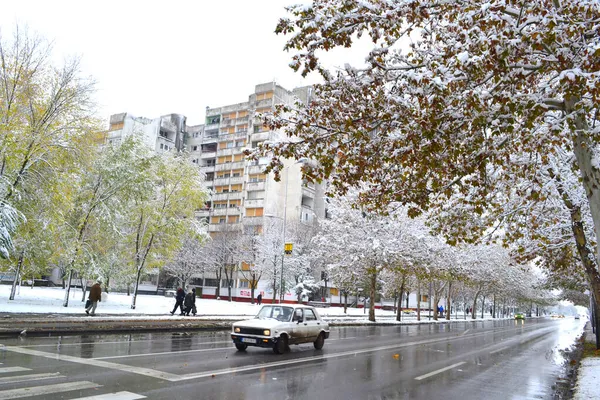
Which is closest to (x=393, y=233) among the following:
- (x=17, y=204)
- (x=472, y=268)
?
(x=472, y=268)

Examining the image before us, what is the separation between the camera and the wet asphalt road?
7.78 metres

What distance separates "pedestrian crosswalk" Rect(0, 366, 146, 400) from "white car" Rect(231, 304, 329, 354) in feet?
19.1

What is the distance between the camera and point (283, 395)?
7910mm

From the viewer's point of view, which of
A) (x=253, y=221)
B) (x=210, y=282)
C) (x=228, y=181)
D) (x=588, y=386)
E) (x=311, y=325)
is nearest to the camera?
(x=588, y=386)

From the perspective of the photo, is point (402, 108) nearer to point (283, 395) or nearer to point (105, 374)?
point (283, 395)

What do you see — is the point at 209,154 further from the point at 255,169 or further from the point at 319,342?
the point at 319,342

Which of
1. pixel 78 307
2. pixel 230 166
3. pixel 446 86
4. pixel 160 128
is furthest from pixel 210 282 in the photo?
pixel 446 86

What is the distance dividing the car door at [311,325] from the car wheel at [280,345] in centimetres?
129

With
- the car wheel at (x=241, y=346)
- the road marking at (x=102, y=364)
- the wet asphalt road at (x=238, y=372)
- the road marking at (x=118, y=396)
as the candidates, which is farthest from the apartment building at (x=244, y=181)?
the road marking at (x=118, y=396)

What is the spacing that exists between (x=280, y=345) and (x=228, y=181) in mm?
66253

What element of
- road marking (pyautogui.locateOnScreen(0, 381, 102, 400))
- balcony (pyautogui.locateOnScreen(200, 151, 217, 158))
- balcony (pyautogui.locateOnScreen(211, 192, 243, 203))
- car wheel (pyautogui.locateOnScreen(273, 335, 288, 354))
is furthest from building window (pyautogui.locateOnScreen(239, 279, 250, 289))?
road marking (pyautogui.locateOnScreen(0, 381, 102, 400))

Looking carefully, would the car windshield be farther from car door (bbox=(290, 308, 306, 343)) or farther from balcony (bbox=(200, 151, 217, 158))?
balcony (bbox=(200, 151, 217, 158))

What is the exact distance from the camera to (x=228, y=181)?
78250 millimetres

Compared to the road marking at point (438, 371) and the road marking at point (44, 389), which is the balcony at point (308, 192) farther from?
the road marking at point (44, 389)
